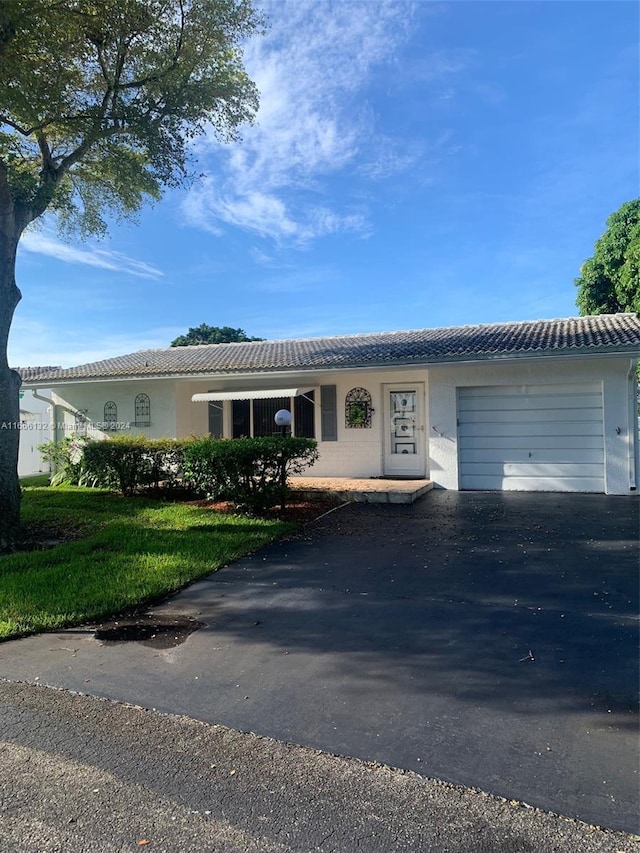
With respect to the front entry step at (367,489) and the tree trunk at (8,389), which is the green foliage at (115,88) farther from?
the front entry step at (367,489)

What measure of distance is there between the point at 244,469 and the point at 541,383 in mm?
7444

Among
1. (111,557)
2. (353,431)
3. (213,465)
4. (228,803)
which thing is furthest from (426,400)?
(228,803)

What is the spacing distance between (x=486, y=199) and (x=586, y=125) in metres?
3.79

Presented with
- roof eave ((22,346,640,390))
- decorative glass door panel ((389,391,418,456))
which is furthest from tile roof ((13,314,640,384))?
decorative glass door panel ((389,391,418,456))

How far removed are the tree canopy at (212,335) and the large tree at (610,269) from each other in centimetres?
2829

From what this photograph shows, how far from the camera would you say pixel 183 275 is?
2036 cm

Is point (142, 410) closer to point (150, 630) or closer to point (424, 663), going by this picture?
point (150, 630)

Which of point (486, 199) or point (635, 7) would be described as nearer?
point (635, 7)

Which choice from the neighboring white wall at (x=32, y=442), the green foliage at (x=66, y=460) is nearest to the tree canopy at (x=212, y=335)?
the neighboring white wall at (x=32, y=442)

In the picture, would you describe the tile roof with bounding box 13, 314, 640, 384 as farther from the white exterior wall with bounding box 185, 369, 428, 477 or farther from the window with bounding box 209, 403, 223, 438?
the window with bounding box 209, 403, 223, 438

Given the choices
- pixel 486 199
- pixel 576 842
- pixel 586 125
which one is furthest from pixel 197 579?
pixel 486 199

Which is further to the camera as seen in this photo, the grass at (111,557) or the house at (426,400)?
the house at (426,400)

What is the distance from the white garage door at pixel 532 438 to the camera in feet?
39.3

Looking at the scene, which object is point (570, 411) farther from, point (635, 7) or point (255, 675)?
point (255, 675)
